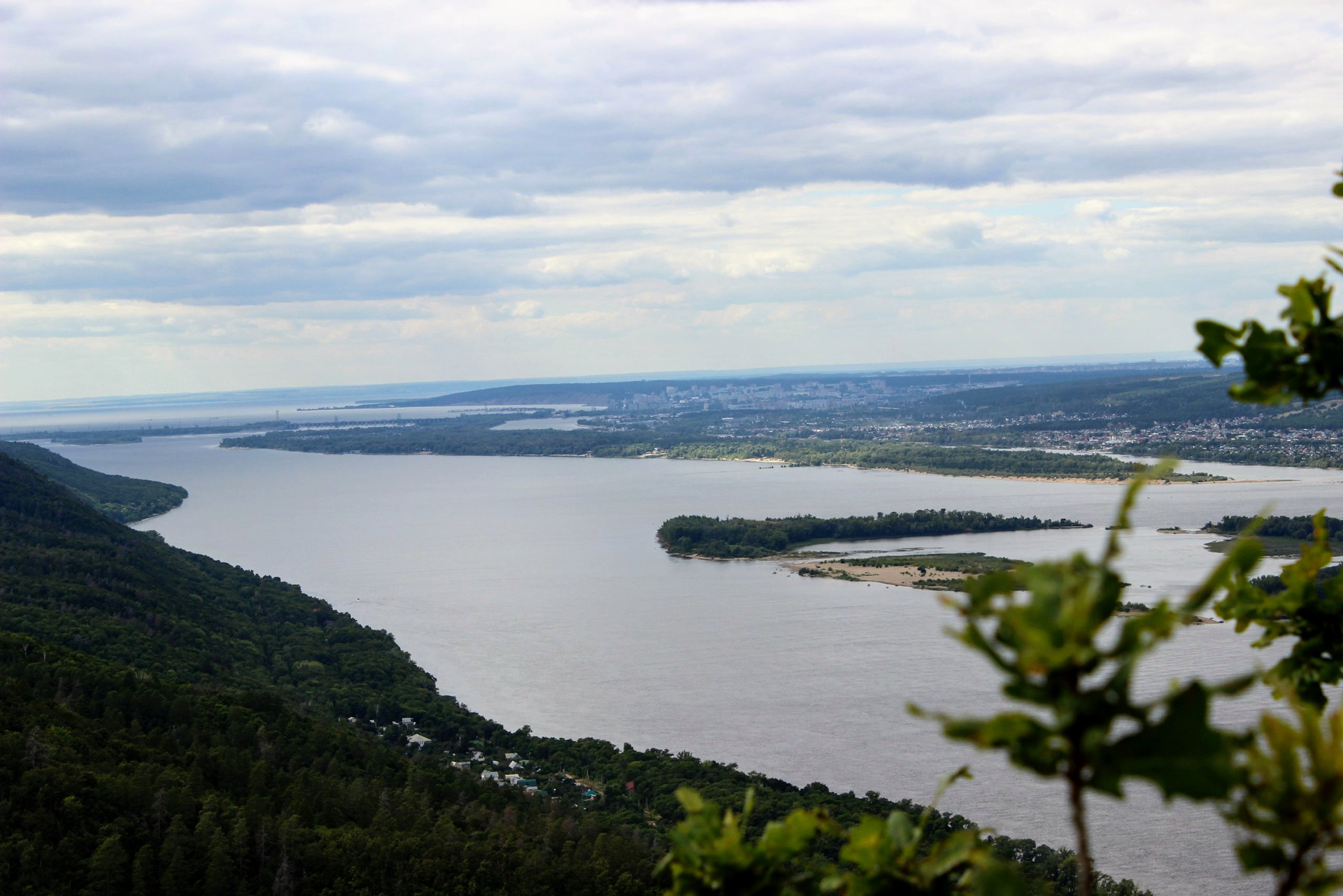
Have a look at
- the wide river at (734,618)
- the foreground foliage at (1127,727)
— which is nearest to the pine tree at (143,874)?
the wide river at (734,618)

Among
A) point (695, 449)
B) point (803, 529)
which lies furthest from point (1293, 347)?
point (695, 449)

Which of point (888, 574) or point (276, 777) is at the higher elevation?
point (888, 574)

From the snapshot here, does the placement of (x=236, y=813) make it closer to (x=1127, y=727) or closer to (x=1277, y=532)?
(x=1127, y=727)

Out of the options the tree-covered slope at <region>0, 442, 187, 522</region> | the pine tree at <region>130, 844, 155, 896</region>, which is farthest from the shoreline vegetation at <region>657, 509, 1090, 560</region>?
the pine tree at <region>130, 844, 155, 896</region>

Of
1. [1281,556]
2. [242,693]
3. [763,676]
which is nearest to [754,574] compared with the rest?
[763,676]

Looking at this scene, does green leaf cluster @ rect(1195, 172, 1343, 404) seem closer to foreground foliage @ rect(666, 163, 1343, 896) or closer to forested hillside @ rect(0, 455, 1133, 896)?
foreground foliage @ rect(666, 163, 1343, 896)

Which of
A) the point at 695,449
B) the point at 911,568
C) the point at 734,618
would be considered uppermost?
the point at 695,449

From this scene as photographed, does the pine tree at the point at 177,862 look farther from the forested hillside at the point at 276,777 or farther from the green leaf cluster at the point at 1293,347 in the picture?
the green leaf cluster at the point at 1293,347
